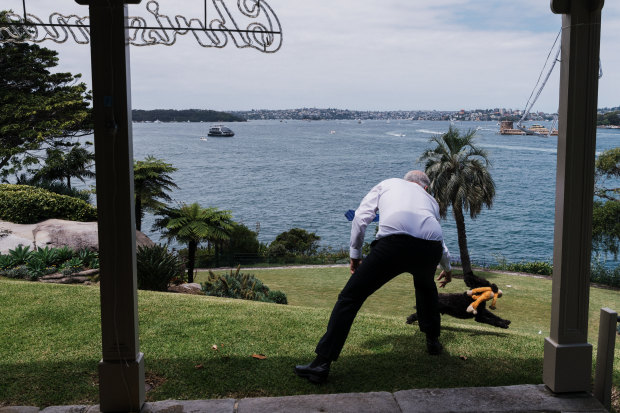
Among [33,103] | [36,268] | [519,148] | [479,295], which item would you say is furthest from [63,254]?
[519,148]

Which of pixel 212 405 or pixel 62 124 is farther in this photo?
pixel 62 124

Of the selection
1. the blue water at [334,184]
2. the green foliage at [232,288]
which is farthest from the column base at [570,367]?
the blue water at [334,184]

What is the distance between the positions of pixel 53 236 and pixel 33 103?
1462cm

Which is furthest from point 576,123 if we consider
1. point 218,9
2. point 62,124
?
point 62,124

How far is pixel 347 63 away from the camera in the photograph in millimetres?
143750

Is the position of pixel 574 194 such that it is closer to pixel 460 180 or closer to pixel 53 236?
pixel 53 236

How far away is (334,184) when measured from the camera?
282 ft

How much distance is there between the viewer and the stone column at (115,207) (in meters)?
3.41

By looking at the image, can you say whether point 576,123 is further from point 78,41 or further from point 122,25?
point 78,41

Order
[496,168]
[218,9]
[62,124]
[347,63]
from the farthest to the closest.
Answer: [347,63], [496,168], [62,124], [218,9]

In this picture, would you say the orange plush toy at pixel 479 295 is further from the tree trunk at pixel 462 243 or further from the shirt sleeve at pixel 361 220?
the tree trunk at pixel 462 243

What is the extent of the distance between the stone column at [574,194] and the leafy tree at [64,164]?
25.2 meters

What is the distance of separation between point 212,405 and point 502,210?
74270 millimetres

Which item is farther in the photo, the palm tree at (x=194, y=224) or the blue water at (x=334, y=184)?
the blue water at (x=334, y=184)
